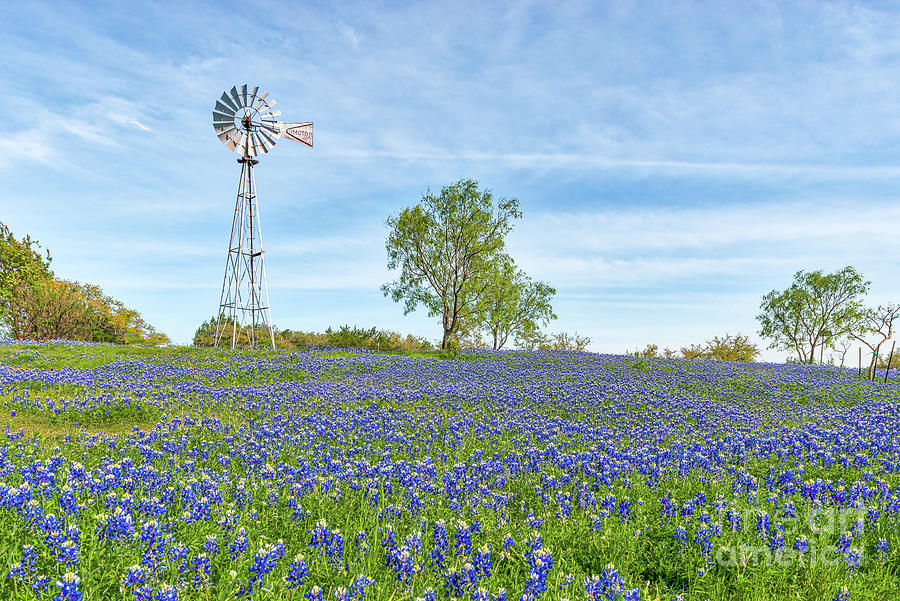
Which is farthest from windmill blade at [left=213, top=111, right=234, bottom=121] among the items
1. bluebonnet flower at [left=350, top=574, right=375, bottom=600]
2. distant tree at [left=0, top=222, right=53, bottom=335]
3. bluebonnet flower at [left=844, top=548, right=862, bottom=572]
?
bluebonnet flower at [left=844, top=548, right=862, bottom=572]

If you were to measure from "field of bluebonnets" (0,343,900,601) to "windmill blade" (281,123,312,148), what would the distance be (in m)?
19.7

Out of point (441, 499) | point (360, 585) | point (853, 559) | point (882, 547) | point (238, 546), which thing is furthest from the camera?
point (441, 499)

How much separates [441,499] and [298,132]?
27832mm

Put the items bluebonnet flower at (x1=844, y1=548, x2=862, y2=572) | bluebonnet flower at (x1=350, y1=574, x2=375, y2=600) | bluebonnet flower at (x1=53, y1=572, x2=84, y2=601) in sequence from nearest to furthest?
1. bluebonnet flower at (x1=53, y1=572, x2=84, y2=601)
2. bluebonnet flower at (x1=350, y1=574, x2=375, y2=600)
3. bluebonnet flower at (x1=844, y1=548, x2=862, y2=572)

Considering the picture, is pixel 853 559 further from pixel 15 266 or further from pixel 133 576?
pixel 15 266

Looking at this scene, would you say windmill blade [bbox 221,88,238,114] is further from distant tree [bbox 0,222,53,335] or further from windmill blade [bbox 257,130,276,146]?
distant tree [bbox 0,222,53,335]

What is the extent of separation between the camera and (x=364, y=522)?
5066 millimetres

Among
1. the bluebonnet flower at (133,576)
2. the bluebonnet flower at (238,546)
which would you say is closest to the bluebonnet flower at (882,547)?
the bluebonnet flower at (238,546)

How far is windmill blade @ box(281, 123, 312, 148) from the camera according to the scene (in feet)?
94.3

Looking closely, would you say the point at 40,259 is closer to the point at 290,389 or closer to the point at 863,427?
the point at 290,389

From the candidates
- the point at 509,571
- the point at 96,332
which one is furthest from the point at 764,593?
the point at 96,332

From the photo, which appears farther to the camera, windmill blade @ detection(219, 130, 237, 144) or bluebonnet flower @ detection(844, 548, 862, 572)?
windmill blade @ detection(219, 130, 237, 144)

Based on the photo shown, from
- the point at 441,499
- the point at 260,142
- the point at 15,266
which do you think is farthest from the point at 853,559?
the point at 15,266

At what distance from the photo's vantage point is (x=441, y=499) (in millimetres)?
5676
